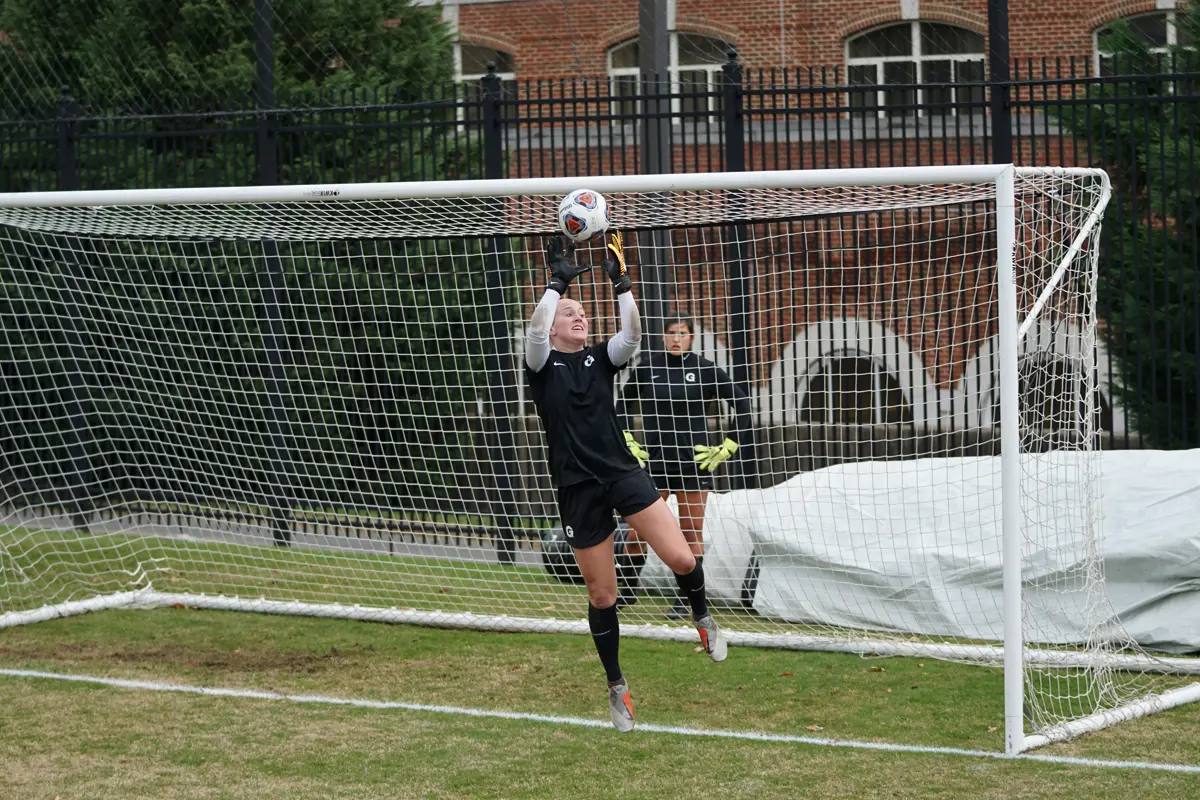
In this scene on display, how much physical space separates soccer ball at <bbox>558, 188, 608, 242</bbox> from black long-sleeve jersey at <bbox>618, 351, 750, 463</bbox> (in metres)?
2.84

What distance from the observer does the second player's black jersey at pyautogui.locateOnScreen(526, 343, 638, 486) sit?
6.70 m

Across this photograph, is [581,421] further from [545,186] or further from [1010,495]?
[1010,495]

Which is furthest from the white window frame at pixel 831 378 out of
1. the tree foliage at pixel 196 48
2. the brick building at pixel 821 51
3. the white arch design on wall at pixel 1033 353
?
the tree foliage at pixel 196 48

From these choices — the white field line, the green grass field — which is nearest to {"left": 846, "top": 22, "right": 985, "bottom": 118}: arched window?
the green grass field

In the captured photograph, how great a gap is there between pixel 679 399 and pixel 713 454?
1.43 ft

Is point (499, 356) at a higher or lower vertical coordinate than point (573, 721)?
higher

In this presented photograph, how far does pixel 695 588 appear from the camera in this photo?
6.95m

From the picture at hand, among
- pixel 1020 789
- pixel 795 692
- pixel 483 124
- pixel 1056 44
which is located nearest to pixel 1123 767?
pixel 1020 789

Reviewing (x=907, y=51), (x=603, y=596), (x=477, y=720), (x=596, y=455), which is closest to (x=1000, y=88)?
(x=596, y=455)

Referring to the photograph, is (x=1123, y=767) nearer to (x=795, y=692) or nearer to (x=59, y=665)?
(x=795, y=692)

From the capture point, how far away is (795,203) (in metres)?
8.10

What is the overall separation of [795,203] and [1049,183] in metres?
1.40

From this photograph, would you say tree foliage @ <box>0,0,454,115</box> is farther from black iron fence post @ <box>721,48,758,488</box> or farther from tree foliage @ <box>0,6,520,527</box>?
black iron fence post @ <box>721,48,758,488</box>

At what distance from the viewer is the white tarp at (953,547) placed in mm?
8227
